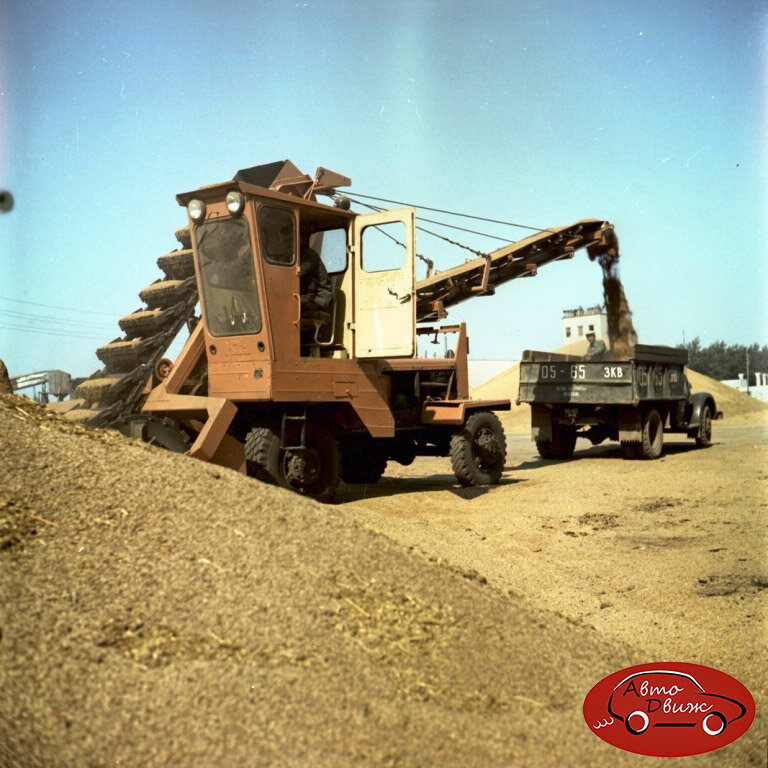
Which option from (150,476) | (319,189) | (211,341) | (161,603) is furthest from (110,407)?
(161,603)

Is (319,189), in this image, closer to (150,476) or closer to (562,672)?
(150,476)

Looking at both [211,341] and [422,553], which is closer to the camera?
[422,553]

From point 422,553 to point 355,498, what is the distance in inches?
212

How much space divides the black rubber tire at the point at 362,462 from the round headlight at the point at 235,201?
11.6 ft

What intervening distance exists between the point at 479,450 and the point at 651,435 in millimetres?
4459

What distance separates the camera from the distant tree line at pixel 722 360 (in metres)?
61.1

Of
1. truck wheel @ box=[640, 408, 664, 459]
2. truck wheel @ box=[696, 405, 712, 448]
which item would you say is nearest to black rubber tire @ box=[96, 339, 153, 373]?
truck wheel @ box=[640, 408, 664, 459]

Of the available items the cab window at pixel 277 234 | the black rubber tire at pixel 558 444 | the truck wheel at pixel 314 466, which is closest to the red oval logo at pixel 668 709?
the truck wheel at pixel 314 466

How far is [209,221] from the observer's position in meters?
8.64

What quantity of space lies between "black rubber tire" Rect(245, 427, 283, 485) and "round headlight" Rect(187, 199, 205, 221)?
2.28 m

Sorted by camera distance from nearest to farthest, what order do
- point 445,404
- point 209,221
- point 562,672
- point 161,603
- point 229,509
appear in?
point 161,603, point 562,672, point 229,509, point 209,221, point 445,404

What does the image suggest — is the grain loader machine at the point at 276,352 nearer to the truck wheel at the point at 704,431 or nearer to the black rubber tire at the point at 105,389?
the black rubber tire at the point at 105,389

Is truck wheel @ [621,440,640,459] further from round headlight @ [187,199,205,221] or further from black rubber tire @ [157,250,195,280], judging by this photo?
round headlight @ [187,199,205,221]

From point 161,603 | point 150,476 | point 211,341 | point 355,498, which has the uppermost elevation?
point 211,341
